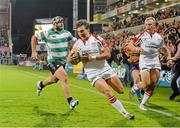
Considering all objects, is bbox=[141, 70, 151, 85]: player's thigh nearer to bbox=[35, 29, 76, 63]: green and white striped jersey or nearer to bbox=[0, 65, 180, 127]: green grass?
bbox=[0, 65, 180, 127]: green grass

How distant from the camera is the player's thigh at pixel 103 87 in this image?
8802 millimetres

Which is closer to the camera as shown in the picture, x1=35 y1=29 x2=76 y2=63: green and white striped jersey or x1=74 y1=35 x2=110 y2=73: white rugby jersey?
x1=74 y1=35 x2=110 y2=73: white rugby jersey

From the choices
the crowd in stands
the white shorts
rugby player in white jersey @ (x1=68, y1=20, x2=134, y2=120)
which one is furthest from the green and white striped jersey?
the crowd in stands

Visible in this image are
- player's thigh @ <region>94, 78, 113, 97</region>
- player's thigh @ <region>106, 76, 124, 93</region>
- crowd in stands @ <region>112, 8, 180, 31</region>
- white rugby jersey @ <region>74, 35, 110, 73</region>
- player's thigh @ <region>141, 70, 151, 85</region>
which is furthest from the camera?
crowd in stands @ <region>112, 8, 180, 31</region>

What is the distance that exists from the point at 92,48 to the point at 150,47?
2309mm

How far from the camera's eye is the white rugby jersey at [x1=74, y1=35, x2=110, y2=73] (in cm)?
902

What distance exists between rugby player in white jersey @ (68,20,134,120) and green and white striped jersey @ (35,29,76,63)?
2.03 metres

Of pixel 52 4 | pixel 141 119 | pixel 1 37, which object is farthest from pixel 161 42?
pixel 1 37

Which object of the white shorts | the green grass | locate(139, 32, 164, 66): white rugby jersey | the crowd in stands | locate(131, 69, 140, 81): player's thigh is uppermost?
the crowd in stands

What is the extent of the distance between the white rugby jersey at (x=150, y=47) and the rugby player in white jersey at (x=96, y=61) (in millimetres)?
1790

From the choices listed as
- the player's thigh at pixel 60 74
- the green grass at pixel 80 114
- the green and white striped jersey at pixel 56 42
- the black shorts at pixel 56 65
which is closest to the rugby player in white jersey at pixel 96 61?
the green grass at pixel 80 114

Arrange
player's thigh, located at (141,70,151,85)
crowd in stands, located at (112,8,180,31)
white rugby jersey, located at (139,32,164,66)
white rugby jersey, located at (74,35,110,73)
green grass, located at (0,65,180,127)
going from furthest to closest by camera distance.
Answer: crowd in stands, located at (112,8,180,31), player's thigh, located at (141,70,151,85), white rugby jersey, located at (139,32,164,66), white rugby jersey, located at (74,35,110,73), green grass, located at (0,65,180,127)

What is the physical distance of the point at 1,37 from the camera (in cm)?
8619

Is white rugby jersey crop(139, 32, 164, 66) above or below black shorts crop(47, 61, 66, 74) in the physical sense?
above
